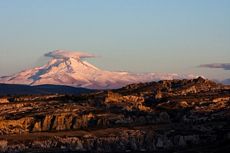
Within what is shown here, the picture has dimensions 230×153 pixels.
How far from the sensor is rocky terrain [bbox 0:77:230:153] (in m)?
129

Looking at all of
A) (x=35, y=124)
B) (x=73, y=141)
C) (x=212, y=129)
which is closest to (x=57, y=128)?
(x=35, y=124)

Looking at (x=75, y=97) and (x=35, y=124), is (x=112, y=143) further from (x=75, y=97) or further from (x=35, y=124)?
(x=75, y=97)

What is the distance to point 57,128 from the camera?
149 meters

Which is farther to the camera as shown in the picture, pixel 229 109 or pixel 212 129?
pixel 229 109

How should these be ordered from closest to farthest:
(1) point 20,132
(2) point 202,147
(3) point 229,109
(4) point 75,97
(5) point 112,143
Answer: (2) point 202,147
(5) point 112,143
(1) point 20,132
(3) point 229,109
(4) point 75,97

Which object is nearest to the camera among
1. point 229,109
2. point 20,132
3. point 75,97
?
point 20,132

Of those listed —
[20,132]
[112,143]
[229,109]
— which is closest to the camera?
[112,143]

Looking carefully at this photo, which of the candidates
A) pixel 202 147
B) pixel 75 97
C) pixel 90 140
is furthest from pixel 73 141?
pixel 75 97

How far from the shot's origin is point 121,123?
484 feet

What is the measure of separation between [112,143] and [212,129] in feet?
60.7

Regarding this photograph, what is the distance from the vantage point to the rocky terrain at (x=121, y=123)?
128750 mm

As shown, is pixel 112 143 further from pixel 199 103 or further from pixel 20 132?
pixel 199 103

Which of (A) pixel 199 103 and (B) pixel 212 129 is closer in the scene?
(B) pixel 212 129

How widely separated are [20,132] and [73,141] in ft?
57.1
